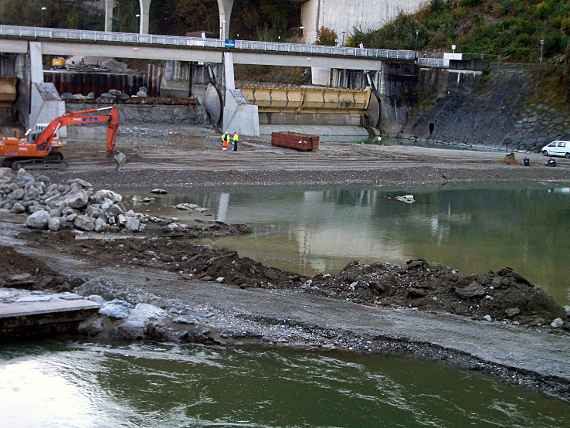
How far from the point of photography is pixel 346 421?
47.6 feet

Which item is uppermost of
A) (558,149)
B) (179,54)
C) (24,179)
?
(179,54)

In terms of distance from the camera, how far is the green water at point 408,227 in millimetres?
26828

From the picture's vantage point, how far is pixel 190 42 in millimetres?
61188

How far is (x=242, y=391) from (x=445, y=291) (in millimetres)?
6741

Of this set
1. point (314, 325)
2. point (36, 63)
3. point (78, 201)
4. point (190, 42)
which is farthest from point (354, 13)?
point (314, 325)

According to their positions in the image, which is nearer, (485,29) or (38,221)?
(38,221)

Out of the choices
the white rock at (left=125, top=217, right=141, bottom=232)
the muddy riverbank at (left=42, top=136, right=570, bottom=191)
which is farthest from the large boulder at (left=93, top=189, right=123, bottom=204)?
the muddy riverbank at (left=42, top=136, right=570, bottom=191)

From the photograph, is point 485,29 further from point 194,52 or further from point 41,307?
point 41,307

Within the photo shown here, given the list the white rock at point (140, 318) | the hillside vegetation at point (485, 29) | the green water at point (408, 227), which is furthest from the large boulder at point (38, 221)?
the hillside vegetation at point (485, 29)

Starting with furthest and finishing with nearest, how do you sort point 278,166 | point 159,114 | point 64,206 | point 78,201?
1. point 159,114
2. point 278,166
3. point 78,201
4. point 64,206

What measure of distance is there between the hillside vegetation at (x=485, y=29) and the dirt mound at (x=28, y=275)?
159ft

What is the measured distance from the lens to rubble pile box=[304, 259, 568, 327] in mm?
19422

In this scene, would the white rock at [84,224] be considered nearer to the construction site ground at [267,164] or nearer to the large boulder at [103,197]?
the large boulder at [103,197]

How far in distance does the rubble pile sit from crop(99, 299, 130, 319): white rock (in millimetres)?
4838
